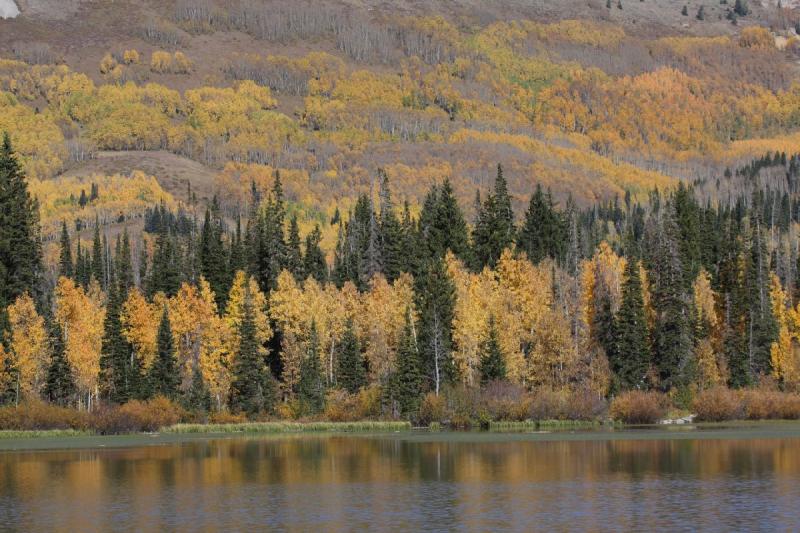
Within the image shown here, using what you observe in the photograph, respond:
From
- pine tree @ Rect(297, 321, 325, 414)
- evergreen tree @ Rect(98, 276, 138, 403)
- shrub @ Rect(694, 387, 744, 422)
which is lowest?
shrub @ Rect(694, 387, 744, 422)

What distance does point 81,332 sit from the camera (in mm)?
126812

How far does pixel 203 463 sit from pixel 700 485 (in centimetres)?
3483

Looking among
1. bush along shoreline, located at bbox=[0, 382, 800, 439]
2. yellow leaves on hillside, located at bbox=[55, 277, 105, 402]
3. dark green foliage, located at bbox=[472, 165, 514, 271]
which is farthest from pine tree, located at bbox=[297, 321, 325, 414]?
dark green foliage, located at bbox=[472, 165, 514, 271]

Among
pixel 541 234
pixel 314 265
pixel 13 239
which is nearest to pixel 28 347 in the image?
pixel 13 239

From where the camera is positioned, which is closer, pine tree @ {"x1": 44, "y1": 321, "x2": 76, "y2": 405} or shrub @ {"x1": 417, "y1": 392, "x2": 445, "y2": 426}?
shrub @ {"x1": 417, "y1": 392, "x2": 445, "y2": 426}

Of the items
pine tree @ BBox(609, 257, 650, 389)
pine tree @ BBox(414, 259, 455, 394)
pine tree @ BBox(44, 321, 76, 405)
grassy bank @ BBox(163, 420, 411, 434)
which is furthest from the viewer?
pine tree @ BBox(44, 321, 76, 405)

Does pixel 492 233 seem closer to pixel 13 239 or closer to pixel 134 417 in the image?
pixel 134 417

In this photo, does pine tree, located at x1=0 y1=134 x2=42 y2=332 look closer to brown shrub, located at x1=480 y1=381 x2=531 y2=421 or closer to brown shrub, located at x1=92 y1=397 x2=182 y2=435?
brown shrub, located at x1=92 y1=397 x2=182 y2=435

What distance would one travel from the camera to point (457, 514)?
50.8 metres

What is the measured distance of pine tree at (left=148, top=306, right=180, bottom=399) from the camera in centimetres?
11625

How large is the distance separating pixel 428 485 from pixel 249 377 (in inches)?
2236

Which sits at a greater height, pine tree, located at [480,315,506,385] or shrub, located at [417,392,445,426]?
pine tree, located at [480,315,506,385]

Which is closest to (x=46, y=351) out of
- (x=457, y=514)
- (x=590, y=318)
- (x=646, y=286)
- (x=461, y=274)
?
(x=461, y=274)

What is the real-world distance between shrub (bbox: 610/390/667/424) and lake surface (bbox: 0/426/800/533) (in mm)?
12119
